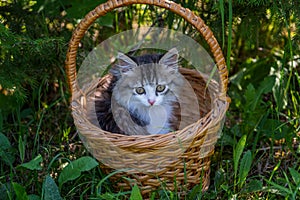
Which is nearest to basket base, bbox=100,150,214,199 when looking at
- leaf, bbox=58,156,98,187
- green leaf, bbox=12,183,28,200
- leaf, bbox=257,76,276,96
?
leaf, bbox=58,156,98,187

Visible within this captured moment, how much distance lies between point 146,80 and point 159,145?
0.43 m

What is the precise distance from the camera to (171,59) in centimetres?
212

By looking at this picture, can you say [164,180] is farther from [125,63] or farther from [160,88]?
[125,63]

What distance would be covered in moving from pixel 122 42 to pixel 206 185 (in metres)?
1.26

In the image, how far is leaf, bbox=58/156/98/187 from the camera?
6.07ft

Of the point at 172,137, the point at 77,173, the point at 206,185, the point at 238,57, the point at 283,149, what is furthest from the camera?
the point at 238,57

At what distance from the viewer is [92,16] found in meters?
1.84

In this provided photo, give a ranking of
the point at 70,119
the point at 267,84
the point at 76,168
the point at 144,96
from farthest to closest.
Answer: the point at 70,119
the point at 267,84
the point at 144,96
the point at 76,168

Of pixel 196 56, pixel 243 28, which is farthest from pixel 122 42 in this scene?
pixel 243 28

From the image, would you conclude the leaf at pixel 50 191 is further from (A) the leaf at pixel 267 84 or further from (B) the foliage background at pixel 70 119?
(A) the leaf at pixel 267 84

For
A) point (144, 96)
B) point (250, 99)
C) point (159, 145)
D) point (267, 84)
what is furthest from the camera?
point (267, 84)

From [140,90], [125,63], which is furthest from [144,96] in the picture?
[125,63]

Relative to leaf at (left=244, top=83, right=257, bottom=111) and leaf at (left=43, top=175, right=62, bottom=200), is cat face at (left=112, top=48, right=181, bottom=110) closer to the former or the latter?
leaf at (left=244, top=83, right=257, bottom=111)

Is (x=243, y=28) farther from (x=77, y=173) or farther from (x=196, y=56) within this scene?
(x=77, y=173)
